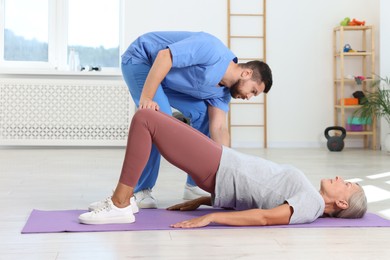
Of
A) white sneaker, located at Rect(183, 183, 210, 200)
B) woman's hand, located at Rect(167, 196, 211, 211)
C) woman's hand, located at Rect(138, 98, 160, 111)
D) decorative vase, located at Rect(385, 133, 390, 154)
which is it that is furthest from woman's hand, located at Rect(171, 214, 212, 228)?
A: decorative vase, located at Rect(385, 133, 390, 154)

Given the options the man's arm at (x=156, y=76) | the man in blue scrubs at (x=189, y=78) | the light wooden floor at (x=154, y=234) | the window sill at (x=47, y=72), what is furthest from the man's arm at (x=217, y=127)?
the window sill at (x=47, y=72)

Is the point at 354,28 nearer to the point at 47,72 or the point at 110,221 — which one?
the point at 47,72

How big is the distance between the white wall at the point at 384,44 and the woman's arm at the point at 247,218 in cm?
488

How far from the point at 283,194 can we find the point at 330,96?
518 centimetres

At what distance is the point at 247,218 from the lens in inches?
103

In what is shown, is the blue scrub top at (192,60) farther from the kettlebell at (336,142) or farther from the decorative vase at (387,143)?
the kettlebell at (336,142)

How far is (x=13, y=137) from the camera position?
7.24 meters

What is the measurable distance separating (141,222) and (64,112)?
4716mm

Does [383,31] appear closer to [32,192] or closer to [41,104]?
[41,104]

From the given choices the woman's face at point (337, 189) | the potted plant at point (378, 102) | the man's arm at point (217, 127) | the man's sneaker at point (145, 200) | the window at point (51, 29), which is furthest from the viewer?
the window at point (51, 29)

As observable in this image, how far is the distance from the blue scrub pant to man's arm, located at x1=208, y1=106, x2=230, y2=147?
57 millimetres

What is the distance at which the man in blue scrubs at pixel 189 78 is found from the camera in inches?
116

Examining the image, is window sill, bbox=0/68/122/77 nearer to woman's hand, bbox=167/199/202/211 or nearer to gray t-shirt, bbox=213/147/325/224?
woman's hand, bbox=167/199/202/211

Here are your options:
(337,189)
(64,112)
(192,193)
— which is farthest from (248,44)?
(337,189)
